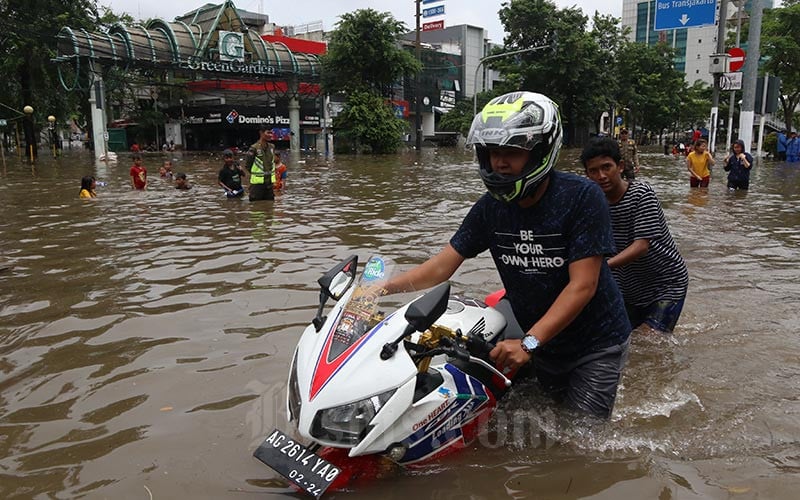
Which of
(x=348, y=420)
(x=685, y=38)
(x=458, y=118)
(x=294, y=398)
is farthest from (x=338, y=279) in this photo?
(x=685, y=38)

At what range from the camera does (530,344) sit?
9.26 feet

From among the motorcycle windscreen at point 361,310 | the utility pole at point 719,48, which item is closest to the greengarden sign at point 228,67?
the utility pole at point 719,48

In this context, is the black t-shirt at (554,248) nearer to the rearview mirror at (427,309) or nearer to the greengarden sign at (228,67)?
the rearview mirror at (427,309)

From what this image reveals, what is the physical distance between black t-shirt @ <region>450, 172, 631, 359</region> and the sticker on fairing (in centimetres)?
55

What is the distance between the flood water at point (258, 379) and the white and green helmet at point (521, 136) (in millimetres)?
1426

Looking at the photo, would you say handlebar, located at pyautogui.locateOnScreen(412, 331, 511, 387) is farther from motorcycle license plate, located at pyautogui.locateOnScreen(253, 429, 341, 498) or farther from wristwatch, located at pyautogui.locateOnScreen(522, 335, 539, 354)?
motorcycle license plate, located at pyautogui.locateOnScreen(253, 429, 341, 498)

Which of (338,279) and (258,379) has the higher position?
(338,279)

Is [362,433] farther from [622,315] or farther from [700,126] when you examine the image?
[700,126]

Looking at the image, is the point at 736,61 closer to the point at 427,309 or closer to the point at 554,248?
the point at 554,248

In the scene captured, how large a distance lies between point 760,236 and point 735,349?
5.98 metres

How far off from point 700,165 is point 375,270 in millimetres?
15806

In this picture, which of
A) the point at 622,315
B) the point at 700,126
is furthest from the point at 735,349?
the point at 700,126

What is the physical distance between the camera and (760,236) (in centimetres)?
1011

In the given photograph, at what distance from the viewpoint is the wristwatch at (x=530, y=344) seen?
2807mm
